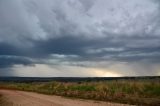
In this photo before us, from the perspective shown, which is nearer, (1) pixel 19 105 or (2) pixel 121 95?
(1) pixel 19 105

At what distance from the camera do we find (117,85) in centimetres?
4038

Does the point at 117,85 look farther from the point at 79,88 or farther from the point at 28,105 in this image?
the point at 28,105

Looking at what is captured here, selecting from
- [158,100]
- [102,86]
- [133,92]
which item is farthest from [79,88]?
[158,100]

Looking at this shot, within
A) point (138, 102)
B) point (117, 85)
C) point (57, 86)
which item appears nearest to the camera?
point (138, 102)

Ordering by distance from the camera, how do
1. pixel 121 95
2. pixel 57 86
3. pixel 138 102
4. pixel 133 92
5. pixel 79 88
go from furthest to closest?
1. pixel 57 86
2. pixel 79 88
3. pixel 133 92
4. pixel 121 95
5. pixel 138 102

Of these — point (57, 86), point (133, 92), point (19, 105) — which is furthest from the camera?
point (57, 86)

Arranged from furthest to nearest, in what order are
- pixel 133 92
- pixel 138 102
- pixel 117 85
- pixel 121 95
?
pixel 117 85, pixel 133 92, pixel 121 95, pixel 138 102

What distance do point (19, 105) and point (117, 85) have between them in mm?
17814

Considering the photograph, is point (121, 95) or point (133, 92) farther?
point (133, 92)

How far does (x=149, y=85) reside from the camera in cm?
3653

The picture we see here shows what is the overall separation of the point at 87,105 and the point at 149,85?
43.7 ft

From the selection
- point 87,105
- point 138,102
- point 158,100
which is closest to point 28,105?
point 87,105

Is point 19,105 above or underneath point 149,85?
underneath

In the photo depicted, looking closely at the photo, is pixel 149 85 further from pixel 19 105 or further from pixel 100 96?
pixel 19 105
